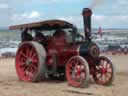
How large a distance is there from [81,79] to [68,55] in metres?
1.14

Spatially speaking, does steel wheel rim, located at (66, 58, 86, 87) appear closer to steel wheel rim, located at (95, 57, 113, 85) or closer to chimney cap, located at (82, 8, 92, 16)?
steel wheel rim, located at (95, 57, 113, 85)

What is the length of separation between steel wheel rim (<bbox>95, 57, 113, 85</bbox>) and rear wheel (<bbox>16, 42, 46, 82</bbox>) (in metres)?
1.49

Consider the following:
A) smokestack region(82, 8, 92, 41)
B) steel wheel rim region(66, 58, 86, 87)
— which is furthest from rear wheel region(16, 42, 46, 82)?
smokestack region(82, 8, 92, 41)

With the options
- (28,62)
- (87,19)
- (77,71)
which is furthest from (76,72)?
(28,62)

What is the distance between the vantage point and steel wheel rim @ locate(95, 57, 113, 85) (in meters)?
12.5

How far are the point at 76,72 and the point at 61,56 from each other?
956 millimetres

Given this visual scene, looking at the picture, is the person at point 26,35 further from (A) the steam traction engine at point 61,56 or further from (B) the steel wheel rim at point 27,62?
(B) the steel wheel rim at point 27,62

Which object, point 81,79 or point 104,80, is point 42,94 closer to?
point 81,79

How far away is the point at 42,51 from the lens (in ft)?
42.0

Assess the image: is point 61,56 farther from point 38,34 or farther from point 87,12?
point 87,12

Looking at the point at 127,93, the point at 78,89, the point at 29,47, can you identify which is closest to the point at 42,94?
the point at 78,89

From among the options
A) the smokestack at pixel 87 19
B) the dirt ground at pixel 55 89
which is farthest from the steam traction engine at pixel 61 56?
the dirt ground at pixel 55 89

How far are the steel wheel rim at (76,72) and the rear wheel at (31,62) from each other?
888mm

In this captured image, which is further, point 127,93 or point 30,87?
point 30,87
